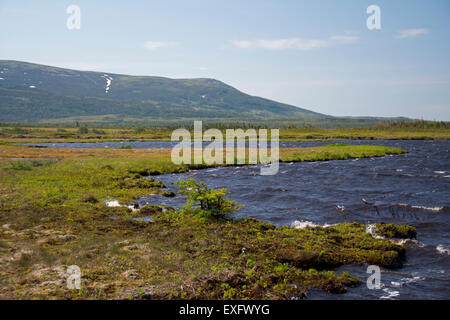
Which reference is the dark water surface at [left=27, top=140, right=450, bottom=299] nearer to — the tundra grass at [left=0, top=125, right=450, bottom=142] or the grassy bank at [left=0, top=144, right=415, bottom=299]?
the grassy bank at [left=0, top=144, right=415, bottom=299]

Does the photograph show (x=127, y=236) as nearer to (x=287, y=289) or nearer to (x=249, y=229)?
(x=249, y=229)

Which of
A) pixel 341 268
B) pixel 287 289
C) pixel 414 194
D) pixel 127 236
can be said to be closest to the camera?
pixel 287 289

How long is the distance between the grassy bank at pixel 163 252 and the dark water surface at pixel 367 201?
1264 mm

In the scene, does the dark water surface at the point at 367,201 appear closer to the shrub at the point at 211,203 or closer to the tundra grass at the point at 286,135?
the shrub at the point at 211,203

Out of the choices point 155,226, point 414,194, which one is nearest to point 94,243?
point 155,226

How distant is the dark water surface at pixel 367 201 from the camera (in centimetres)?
1469

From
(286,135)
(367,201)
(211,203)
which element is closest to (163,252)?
(211,203)

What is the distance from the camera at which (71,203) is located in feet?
82.5

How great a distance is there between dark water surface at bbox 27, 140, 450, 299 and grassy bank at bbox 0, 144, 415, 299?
1.26 metres

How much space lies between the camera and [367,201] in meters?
29.4

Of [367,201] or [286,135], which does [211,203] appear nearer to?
[367,201]

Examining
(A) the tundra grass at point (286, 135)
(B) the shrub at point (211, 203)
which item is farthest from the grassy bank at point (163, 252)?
(A) the tundra grass at point (286, 135)
